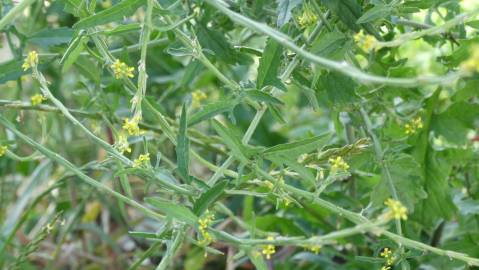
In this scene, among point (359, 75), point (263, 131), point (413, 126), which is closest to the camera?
point (359, 75)

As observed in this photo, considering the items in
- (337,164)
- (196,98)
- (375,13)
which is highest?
(375,13)

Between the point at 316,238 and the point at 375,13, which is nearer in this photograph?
the point at 316,238

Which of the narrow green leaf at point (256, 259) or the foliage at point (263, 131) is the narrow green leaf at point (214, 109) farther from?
the narrow green leaf at point (256, 259)

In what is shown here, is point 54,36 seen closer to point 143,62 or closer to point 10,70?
point 10,70

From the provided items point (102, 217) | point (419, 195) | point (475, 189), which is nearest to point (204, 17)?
point (419, 195)

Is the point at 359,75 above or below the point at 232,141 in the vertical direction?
above

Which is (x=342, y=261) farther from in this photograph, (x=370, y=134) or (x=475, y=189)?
(x=370, y=134)

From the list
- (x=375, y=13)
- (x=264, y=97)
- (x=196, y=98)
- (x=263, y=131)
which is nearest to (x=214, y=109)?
(x=264, y=97)

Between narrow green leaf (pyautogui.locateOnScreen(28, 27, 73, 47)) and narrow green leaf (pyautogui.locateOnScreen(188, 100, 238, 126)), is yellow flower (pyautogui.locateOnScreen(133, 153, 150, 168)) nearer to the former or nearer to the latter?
narrow green leaf (pyautogui.locateOnScreen(188, 100, 238, 126))
